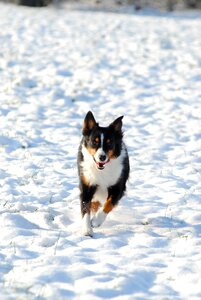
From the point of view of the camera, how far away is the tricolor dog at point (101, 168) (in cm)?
630

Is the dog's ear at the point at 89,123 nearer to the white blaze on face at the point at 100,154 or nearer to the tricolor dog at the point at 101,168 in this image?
the tricolor dog at the point at 101,168

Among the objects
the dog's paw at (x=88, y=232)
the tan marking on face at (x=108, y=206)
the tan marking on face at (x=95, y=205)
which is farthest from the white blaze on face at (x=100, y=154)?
the tan marking on face at (x=95, y=205)

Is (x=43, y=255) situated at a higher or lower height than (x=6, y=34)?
higher

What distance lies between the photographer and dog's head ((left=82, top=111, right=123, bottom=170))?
20.4 ft

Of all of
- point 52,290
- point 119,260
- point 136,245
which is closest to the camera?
point 52,290

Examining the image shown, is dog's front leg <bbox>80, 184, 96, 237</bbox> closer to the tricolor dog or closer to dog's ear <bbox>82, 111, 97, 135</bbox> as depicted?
the tricolor dog

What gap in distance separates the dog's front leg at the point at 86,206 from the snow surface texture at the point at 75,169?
0.13m

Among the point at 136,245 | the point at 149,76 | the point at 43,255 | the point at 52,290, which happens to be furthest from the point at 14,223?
the point at 149,76

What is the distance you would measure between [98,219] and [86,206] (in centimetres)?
23

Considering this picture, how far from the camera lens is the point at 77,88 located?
548 inches

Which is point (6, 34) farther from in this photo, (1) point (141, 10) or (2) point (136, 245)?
(2) point (136, 245)

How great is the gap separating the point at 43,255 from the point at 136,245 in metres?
1.03

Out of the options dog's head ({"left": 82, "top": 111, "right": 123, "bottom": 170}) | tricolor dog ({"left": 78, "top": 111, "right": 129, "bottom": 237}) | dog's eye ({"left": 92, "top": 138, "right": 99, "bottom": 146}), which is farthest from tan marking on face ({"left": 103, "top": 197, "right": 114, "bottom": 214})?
dog's eye ({"left": 92, "top": 138, "right": 99, "bottom": 146})

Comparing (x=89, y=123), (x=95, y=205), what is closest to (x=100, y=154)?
(x=89, y=123)
